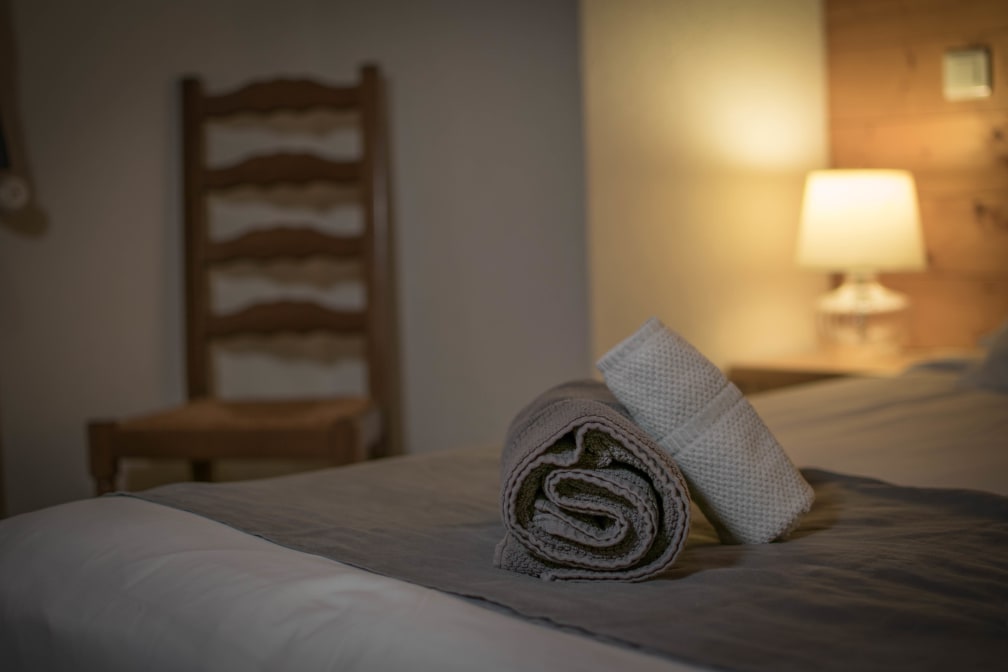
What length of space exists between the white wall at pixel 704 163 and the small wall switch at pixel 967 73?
0.33m

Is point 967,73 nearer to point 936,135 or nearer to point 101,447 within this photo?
point 936,135

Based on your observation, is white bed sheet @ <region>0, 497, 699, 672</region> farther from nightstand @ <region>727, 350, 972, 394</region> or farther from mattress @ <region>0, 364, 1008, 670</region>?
nightstand @ <region>727, 350, 972, 394</region>

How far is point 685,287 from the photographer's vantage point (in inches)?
101

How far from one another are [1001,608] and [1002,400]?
1165 millimetres

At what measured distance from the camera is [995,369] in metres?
1.98

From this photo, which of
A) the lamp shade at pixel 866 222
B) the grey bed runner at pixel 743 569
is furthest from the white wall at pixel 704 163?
the grey bed runner at pixel 743 569

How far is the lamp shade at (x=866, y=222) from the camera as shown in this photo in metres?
2.52

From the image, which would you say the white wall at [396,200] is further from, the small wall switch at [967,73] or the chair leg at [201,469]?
the small wall switch at [967,73]

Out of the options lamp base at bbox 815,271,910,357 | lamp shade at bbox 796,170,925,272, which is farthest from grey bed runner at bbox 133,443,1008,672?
lamp base at bbox 815,271,910,357

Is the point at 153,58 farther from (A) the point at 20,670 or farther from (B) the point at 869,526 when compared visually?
(B) the point at 869,526

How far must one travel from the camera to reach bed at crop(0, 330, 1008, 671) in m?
0.75

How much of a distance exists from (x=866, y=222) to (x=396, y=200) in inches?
42.2

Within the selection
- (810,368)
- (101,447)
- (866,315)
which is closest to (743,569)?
(101,447)

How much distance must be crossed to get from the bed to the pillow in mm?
727
